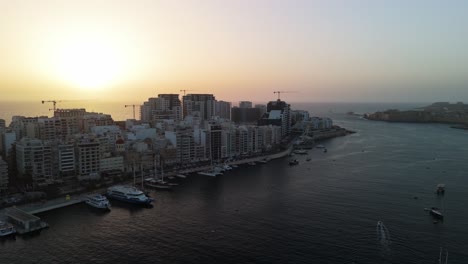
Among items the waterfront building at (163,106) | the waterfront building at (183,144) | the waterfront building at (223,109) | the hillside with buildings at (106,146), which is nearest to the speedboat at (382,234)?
the hillside with buildings at (106,146)

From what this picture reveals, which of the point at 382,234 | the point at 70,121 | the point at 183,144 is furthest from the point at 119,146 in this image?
the point at 382,234

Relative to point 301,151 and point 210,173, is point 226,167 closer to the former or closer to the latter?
point 210,173

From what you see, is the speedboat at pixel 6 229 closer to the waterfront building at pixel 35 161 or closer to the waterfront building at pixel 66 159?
the waterfront building at pixel 35 161

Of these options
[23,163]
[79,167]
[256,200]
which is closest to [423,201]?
[256,200]

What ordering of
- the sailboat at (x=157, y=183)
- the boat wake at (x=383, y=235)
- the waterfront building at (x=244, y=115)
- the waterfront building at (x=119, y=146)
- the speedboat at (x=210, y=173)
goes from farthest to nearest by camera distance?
the waterfront building at (x=244, y=115) → the waterfront building at (x=119, y=146) → the speedboat at (x=210, y=173) → the sailboat at (x=157, y=183) → the boat wake at (x=383, y=235)

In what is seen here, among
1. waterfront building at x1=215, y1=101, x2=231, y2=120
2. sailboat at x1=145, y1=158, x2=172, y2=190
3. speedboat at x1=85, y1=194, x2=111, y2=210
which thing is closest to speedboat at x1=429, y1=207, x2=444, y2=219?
sailboat at x1=145, y1=158, x2=172, y2=190

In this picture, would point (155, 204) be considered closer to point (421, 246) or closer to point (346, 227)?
point (346, 227)
